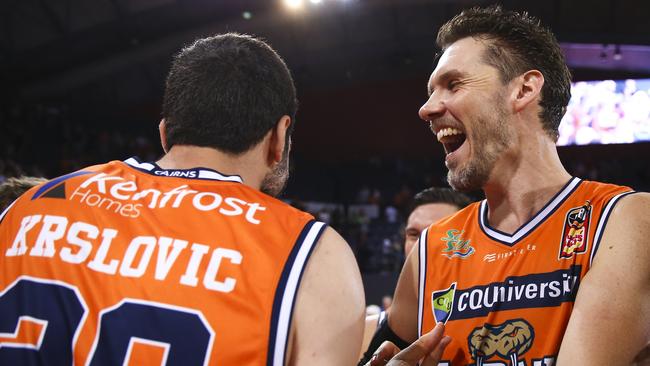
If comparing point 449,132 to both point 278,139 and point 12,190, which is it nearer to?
point 278,139

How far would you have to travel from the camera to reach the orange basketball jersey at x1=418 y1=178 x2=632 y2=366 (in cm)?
177

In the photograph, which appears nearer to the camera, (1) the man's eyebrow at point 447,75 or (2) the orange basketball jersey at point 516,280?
(2) the orange basketball jersey at point 516,280

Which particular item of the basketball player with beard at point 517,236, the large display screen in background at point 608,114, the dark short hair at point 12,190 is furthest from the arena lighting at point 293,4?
the basketball player with beard at point 517,236

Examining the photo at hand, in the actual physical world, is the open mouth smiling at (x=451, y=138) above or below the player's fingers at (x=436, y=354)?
above

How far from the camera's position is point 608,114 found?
1555 centimetres

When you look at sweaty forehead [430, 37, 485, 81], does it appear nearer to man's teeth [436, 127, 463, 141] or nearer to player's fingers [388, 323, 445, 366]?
man's teeth [436, 127, 463, 141]

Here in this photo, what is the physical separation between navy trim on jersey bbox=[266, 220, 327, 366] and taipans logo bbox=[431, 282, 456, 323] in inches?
27.1

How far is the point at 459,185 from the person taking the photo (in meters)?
2.15

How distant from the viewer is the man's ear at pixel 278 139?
65.2 inches

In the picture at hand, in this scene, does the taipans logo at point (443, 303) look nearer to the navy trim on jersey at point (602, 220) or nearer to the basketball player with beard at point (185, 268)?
the navy trim on jersey at point (602, 220)

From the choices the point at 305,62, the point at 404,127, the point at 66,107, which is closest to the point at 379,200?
the point at 404,127

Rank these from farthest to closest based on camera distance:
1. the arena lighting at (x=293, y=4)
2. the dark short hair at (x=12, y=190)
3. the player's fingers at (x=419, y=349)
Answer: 1. the arena lighting at (x=293, y=4)
2. the dark short hair at (x=12, y=190)
3. the player's fingers at (x=419, y=349)

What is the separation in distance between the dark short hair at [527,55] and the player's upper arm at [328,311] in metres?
0.99

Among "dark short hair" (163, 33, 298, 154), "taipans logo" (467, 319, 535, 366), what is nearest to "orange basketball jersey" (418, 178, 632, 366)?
"taipans logo" (467, 319, 535, 366)
